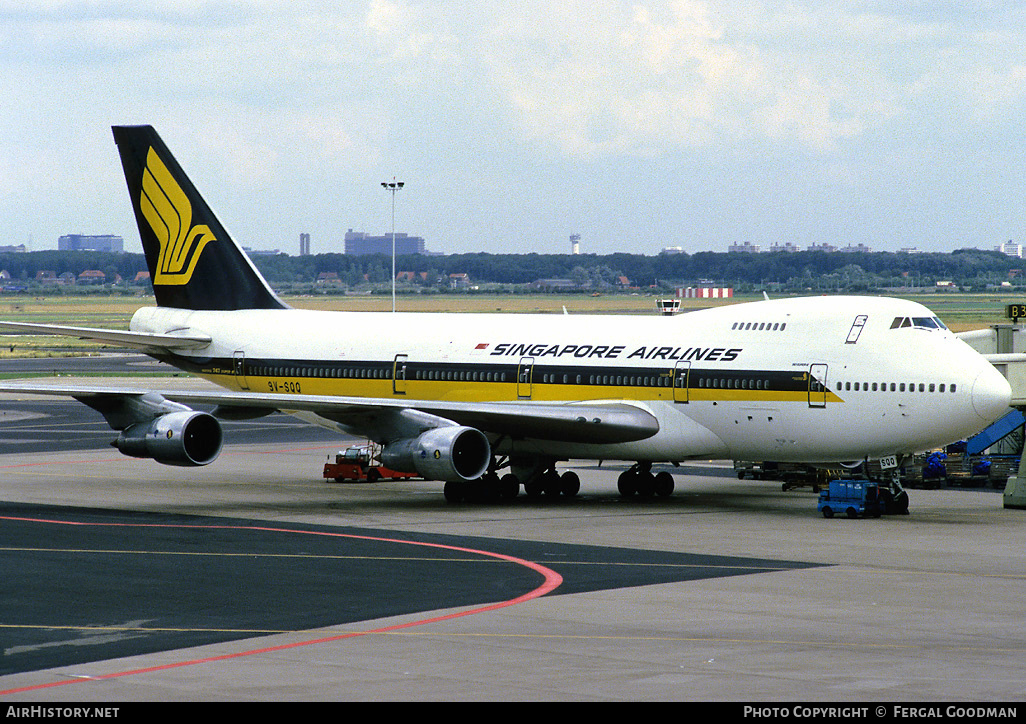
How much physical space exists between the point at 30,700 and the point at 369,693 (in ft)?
12.7

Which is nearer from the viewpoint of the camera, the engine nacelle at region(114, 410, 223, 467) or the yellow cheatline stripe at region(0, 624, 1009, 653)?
the yellow cheatline stripe at region(0, 624, 1009, 653)

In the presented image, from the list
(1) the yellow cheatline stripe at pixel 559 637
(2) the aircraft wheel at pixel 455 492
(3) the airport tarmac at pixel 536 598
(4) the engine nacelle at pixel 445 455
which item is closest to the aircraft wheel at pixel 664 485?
(3) the airport tarmac at pixel 536 598

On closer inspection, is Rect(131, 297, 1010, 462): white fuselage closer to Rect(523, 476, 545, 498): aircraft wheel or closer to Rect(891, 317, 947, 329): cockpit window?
Rect(891, 317, 947, 329): cockpit window

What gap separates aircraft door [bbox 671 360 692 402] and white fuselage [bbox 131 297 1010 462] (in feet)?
0.12

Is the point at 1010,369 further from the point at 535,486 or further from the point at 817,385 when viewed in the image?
the point at 535,486

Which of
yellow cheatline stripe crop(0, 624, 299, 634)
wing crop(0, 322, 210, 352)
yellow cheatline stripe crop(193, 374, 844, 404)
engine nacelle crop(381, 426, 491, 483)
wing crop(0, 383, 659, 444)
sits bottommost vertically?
yellow cheatline stripe crop(0, 624, 299, 634)

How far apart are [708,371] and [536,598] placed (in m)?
15.2

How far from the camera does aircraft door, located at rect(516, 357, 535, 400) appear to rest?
41469 millimetres

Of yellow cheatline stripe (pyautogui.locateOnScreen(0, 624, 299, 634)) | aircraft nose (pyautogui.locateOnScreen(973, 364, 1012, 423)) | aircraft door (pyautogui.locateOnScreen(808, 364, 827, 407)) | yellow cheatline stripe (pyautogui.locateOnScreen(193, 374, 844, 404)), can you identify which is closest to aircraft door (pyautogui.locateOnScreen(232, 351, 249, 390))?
yellow cheatline stripe (pyautogui.locateOnScreen(193, 374, 844, 404))

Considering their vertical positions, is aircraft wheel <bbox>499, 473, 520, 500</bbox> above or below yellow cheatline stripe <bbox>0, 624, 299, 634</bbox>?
above

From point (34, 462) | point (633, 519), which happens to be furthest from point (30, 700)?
point (34, 462)

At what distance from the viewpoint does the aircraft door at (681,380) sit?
38906mm

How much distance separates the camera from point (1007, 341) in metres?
43.4

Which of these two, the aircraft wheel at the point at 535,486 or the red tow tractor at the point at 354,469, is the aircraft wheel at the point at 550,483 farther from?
the red tow tractor at the point at 354,469
